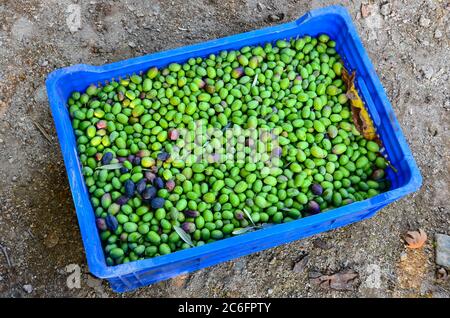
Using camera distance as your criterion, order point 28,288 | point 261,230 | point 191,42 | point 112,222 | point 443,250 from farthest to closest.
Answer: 1. point 191,42
2. point 443,250
3. point 28,288
4. point 112,222
5. point 261,230

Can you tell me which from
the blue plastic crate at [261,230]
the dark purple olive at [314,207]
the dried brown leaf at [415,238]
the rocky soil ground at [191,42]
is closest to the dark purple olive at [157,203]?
the blue plastic crate at [261,230]

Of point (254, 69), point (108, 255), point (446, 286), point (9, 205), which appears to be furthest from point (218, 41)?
point (446, 286)

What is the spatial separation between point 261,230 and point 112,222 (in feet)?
2.03

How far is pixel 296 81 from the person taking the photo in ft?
8.30

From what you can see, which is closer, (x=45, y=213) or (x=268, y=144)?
(x=268, y=144)

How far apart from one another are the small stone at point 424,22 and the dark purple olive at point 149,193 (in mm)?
1871

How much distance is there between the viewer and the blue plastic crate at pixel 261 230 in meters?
2.06

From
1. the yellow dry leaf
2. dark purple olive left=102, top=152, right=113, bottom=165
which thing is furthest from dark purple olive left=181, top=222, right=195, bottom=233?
the yellow dry leaf

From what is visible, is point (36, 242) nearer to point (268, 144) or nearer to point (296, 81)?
point (268, 144)

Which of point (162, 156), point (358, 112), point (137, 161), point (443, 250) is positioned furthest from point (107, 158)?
point (443, 250)

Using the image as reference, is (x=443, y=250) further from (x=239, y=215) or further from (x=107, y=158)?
(x=107, y=158)

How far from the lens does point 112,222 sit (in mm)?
2205

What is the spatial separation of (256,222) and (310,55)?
2.91 feet

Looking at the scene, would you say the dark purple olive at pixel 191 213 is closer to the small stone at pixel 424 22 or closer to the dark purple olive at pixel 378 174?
the dark purple olive at pixel 378 174
